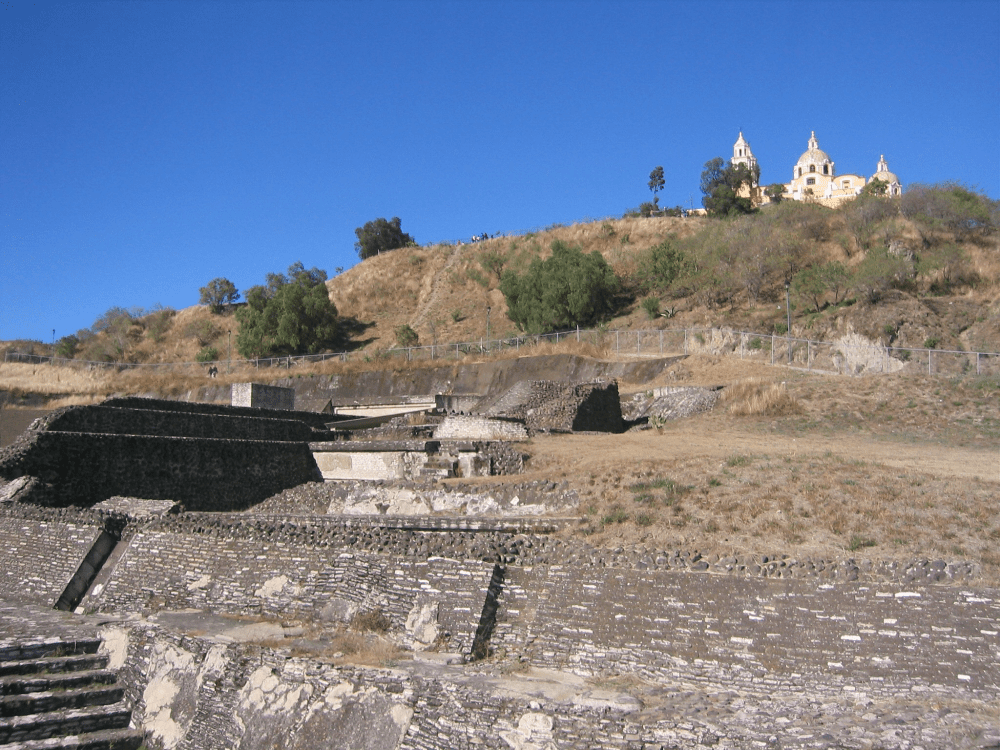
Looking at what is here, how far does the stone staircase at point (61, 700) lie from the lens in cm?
977

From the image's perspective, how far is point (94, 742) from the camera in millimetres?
9953

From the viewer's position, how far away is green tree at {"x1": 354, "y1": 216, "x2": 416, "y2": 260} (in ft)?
262

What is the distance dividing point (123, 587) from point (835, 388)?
19059 mm

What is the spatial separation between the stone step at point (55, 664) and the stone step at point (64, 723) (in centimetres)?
61

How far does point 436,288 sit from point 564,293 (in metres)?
20.5

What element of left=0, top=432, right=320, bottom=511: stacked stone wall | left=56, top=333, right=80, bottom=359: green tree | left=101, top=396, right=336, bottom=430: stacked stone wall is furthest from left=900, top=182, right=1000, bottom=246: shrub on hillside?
left=56, top=333, right=80, bottom=359: green tree

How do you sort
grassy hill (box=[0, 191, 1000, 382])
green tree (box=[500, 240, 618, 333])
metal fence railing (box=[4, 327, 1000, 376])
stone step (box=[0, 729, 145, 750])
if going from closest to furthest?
stone step (box=[0, 729, 145, 750]) < metal fence railing (box=[4, 327, 1000, 376]) < grassy hill (box=[0, 191, 1000, 382]) < green tree (box=[500, 240, 618, 333])

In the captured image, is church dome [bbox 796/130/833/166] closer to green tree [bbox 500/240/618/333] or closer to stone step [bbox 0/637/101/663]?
green tree [bbox 500/240/618/333]

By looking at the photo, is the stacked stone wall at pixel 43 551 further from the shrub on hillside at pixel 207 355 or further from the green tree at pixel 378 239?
the green tree at pixel 378 239

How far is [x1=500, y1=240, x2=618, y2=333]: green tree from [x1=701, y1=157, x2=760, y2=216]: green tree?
18119mm

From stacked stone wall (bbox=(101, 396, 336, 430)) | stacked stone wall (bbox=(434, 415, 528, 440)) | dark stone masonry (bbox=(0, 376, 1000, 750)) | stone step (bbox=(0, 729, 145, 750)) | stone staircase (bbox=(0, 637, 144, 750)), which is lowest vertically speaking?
stone step (bbox=(0, 729, 145, 750))

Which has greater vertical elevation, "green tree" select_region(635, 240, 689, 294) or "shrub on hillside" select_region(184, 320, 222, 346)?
"green tree" select_region(635, 240, 689, 294)

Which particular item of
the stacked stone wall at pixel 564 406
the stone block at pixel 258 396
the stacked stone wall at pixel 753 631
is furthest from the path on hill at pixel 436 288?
A: the stacked stone wall at pixel 753 631

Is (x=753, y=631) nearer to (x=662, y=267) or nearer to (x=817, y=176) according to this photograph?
(x=662, y=267)
